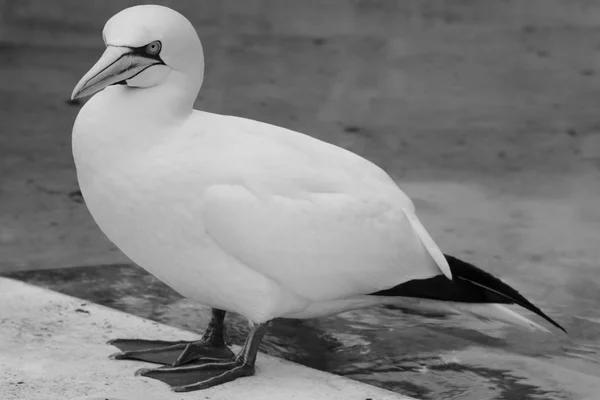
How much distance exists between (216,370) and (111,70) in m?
0.88

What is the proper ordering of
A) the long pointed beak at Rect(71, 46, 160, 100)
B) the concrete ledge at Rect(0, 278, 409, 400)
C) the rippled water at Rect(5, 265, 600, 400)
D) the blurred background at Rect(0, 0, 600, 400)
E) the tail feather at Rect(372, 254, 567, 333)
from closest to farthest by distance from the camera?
the long pointed beak at Rect(71, 46, 160, 100)
the concrete ledge at Rect(0, 278, 409, 400)
the tail feather at Rect(372, 254, 567, 333)
the rippled water at Rect(5, 265, 600, 400)
the blurred background at Rect(0, 0, 600, 400)

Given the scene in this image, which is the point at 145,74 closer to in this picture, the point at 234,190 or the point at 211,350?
the point at 234,190

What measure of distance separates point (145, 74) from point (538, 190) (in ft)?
13.0

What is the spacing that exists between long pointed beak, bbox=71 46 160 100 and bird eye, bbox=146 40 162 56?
0.08 feet

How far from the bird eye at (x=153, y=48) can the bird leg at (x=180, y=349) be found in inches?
32.4

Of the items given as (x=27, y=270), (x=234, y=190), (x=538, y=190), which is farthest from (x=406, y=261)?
(x=538, y=190)

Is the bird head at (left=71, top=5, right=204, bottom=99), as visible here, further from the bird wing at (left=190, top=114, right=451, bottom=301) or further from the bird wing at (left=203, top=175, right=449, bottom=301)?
the bird wing at (left=203, top=175, right=449, bottom=301)

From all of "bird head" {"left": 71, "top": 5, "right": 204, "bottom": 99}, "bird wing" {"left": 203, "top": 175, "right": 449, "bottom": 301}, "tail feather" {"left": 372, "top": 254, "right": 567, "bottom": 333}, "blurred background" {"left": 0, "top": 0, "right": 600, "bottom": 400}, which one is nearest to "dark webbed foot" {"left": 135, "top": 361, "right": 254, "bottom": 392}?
"bird wing" {"left": 203, "top": 175, "right": 449, "bottom": 301}

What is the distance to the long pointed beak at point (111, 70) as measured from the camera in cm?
289

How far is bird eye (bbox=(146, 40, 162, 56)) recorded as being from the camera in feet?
9.64

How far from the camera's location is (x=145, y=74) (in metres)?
2.98

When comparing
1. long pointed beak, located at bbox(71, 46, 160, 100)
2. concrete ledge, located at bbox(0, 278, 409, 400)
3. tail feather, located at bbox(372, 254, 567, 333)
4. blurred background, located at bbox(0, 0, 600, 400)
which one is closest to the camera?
long pointed beak, located at bbox(71, 46, 160, 100)

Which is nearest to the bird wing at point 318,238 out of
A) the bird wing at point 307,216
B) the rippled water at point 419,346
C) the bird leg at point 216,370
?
the bird wing at point 307,216

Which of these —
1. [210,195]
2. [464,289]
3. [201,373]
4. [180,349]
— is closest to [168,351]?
[180,349]
